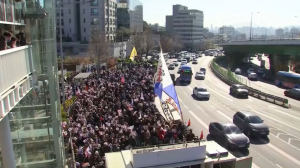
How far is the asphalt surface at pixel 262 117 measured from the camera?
15891mm

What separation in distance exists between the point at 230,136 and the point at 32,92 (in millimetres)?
10921

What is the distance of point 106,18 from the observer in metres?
79.0

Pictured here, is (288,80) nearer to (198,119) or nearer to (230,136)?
(198,119)

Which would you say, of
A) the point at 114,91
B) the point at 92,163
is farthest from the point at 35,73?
the point at 114,91

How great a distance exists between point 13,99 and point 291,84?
1563 inches

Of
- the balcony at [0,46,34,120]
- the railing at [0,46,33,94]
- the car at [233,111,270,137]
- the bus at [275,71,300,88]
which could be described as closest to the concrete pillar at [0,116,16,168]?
the balcony at [0,46,34,120]

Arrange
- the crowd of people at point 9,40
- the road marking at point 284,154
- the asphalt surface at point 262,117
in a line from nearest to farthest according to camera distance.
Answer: the crowd of people at point 9,40 → the road marking at point 284,154 → the asphalt surface at point 262,117

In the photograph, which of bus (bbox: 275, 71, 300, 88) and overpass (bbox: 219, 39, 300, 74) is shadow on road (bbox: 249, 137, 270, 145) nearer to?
bus (bbox: 275, 71, 300, 88)

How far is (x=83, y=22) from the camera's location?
3145 inches

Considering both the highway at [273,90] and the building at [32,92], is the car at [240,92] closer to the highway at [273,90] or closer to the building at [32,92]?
the highway at [273,90]

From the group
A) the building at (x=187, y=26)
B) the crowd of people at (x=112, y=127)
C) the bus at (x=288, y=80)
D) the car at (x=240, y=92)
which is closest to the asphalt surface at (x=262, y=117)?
the car at (x=240, y=92)

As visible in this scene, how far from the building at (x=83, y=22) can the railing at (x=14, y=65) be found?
68.4 m

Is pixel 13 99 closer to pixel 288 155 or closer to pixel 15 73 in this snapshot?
pixel 15 73

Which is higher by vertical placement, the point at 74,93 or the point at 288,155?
the point at 74,93
